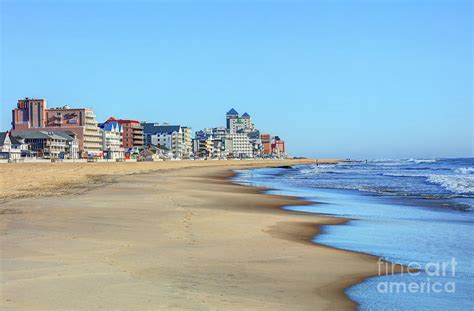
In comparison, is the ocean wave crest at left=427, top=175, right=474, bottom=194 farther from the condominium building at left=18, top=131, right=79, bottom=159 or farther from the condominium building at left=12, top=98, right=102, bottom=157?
the condominium building at left=12, top=98, right=102, bottom=157

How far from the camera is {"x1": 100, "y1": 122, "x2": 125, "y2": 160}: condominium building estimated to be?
151700 millimetres

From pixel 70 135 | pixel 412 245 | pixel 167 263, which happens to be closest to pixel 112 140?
pixel 70 135

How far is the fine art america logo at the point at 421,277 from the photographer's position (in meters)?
8.65

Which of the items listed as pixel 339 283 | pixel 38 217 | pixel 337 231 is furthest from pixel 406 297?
pixel 38 217

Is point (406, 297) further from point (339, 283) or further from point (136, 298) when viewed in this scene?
point (136, 298)

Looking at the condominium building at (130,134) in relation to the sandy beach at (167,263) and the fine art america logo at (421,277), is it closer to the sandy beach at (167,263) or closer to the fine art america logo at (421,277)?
the sandy beach at (167,263)

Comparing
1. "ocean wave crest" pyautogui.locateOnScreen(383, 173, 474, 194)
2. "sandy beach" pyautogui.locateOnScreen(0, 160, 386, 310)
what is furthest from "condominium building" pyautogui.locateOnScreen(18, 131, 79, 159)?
"sandy beach" pyautogui.locateOnScreen(0, 160, 386, 310)

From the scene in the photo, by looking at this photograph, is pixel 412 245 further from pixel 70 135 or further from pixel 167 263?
pixel 70 135

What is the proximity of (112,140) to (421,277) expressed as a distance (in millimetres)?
160614

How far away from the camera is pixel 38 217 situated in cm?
1589

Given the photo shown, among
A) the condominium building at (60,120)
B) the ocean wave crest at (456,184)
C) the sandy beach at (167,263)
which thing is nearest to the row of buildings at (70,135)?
the condominium building at (60,120)

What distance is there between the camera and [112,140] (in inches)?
6476

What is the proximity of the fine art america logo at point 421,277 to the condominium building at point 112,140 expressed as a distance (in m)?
141

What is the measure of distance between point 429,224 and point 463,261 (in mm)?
6398
